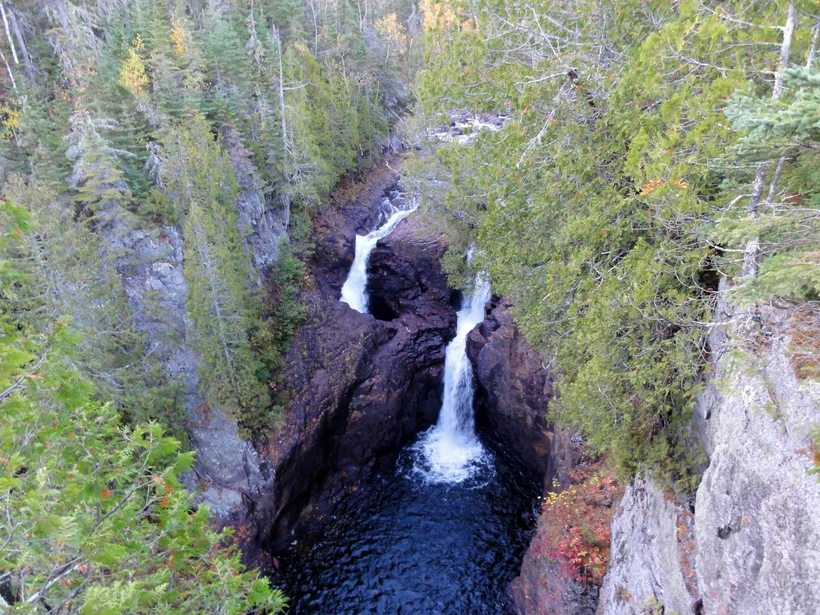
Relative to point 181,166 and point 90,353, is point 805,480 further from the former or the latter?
point 181,166

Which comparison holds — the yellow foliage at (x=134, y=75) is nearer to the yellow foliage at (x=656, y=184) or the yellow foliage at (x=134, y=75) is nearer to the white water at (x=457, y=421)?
the white water at (x=457, y=421)

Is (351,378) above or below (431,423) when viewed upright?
above

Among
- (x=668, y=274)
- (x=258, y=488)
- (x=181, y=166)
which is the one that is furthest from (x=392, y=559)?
(x=181, y=166)

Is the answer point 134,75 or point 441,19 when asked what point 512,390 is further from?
point 134,75

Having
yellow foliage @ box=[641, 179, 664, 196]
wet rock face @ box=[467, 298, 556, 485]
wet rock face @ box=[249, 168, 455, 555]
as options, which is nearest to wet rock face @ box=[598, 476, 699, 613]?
yellow foliage @ box=[641, 179, 664, 196]

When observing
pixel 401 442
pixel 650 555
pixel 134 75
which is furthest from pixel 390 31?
pixel 650 555

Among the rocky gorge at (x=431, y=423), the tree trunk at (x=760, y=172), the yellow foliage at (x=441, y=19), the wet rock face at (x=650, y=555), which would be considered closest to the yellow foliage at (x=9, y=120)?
the rocky gorge at (x=431, y=423)

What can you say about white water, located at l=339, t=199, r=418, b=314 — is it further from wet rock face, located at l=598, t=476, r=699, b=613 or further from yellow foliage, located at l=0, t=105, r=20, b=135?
wet rock face, located at l=598, t=476, r=699, b=613
